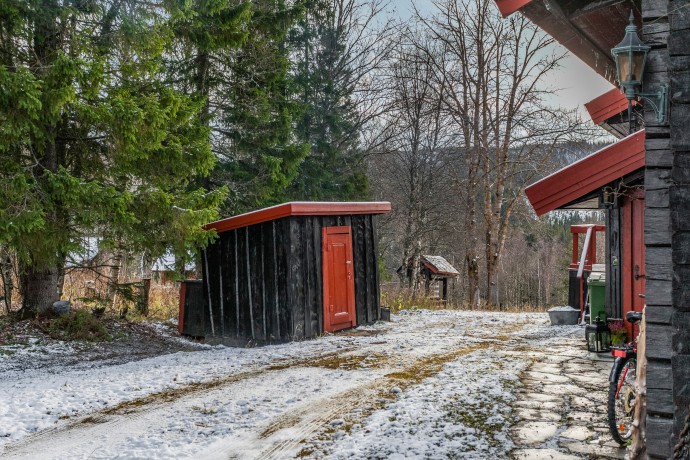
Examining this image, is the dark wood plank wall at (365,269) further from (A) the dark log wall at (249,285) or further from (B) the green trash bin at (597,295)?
(B) the green trash bin at (597,295)

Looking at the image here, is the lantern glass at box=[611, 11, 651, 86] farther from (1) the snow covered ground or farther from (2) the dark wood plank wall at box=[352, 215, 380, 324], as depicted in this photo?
(2) the dark wood plank wall at box=[352, 215, 380, 324]

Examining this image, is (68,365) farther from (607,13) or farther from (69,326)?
(607,13)

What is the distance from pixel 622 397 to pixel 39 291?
30.1 ft

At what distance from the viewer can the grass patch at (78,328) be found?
9.68 m

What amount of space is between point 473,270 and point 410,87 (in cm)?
717

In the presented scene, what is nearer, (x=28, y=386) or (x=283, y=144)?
(x=28, y=386)

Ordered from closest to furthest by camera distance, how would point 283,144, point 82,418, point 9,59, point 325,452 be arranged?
point 325,452
point 82,418
point 9,59
point 283,144

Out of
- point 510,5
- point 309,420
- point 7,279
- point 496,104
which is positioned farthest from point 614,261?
point 496,104

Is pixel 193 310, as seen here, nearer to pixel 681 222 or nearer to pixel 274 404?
pixel 274 404

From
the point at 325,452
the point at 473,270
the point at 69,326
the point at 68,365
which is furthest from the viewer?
the point at 473,270

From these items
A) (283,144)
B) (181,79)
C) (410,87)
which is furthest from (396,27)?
(181,79)

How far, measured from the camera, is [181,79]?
44.7 feet

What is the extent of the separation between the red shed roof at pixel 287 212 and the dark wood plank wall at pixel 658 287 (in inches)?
284

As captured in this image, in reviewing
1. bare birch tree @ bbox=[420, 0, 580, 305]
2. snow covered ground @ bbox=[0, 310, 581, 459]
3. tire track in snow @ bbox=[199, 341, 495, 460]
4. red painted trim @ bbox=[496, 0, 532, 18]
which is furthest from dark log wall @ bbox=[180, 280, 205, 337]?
bare birch tree @ bbox=[420, 0, 580, 305]
